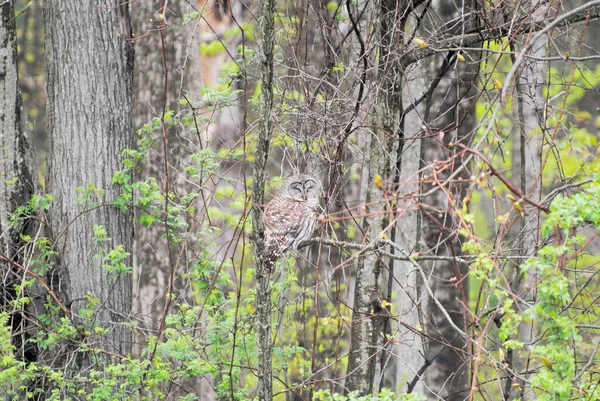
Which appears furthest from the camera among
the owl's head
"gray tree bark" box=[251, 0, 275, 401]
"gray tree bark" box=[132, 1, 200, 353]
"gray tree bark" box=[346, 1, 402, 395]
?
"gray tree bark" box=[132, 1, 200, 353]

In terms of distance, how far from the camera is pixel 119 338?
7523mm

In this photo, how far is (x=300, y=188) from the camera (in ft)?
26.2

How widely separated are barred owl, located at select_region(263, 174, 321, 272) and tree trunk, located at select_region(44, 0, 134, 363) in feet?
4.61

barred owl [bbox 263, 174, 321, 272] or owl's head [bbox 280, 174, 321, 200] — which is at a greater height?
owl's head [bbox 280, 174, 321, 200]

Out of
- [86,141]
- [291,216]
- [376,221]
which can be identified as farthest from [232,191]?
[376,221]

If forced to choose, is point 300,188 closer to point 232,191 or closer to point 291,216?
point 291,216

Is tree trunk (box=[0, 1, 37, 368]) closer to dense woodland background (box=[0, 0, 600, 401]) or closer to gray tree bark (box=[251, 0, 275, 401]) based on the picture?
dense woodland background (box=[0, 0, 600, 401])

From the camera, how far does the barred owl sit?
722cm

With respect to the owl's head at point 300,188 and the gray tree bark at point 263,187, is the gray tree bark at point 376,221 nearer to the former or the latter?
the gray tree bark at point 263,187

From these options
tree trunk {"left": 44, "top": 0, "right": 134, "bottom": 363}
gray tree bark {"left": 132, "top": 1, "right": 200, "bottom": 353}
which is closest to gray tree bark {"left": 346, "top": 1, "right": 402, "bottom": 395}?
tree trunk {"left": 44, "top": 0, "right": 134, "bottom": 363}

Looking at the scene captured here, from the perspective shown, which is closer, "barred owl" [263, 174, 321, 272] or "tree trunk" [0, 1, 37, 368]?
"barred owl" [263, 174, 321, 272]

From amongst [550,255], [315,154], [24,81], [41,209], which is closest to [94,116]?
[41,209]

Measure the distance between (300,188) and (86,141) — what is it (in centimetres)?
210

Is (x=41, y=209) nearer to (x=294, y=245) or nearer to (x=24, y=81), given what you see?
(x=294, y=245)
